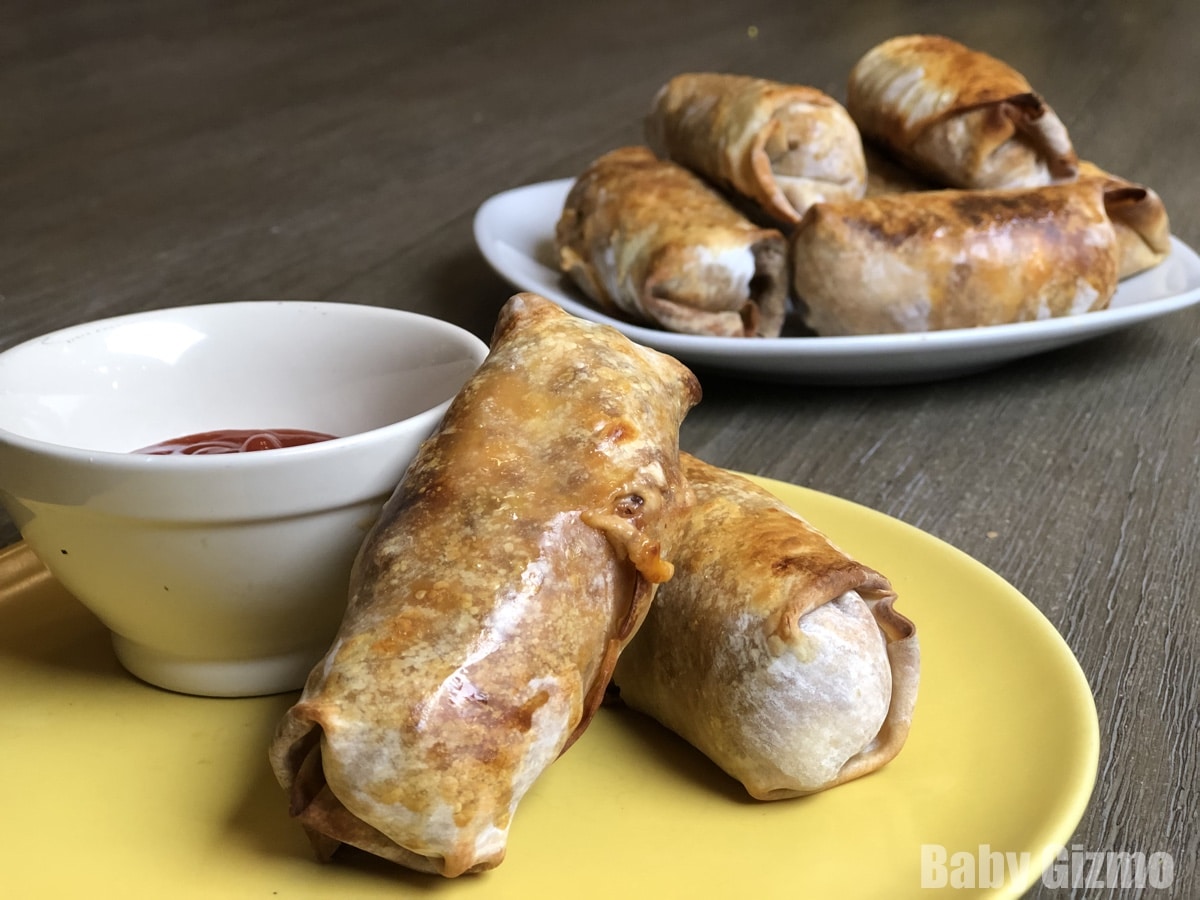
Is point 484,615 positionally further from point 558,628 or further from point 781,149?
point 781,149

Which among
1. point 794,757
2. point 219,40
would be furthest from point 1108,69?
point 794,757

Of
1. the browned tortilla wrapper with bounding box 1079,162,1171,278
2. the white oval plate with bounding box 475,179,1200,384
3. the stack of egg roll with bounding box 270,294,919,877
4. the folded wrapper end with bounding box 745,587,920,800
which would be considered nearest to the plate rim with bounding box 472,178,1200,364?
the white oval plate with bounding box 475,179,1200,384

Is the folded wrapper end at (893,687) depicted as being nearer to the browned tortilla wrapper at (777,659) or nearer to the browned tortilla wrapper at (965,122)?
the browned tortilla wrapper at (777,659)

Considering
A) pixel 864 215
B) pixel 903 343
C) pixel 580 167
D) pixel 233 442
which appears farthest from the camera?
pixel 580 167

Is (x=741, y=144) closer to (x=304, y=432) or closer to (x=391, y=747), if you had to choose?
(x=304, y=432)

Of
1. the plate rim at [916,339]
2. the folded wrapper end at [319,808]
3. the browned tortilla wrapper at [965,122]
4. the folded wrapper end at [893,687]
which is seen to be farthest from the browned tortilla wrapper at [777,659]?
the browned tortilla wrapper at [965,122]

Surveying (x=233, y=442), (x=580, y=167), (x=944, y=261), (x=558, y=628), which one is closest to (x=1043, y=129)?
(x=944, y=261)
